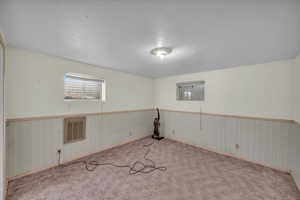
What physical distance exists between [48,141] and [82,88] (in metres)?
1.32

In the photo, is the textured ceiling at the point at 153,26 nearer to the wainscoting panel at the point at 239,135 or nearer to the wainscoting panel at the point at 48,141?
the wainscoting panel at the point at 48,141

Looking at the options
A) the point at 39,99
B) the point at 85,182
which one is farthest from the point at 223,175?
the point at 39,99

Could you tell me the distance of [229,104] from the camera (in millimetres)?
3141

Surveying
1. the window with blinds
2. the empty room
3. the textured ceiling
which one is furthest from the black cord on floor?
the textured ceiling

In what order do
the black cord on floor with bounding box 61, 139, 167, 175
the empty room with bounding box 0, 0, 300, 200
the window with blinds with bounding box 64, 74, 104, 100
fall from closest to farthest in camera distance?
1. the empty room with bounding box 0, 0, 300, 200
2. the black cord on floor with bounding box 61, 139, 167, 175
3. the window with blinds with bounding box 64, 74, 104, 100

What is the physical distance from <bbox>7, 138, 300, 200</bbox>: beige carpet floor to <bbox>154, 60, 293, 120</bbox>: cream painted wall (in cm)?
124

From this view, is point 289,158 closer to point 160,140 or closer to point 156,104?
point 160,140

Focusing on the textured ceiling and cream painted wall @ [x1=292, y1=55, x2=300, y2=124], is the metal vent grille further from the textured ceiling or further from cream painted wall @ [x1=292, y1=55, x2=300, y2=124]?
cream painted wall @ [x1=292, y1=55, x2=300, y2=124]

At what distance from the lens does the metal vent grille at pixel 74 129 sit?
2617 millimetres

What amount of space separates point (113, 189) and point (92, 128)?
5.37 ft

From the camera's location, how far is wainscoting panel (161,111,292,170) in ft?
8.11

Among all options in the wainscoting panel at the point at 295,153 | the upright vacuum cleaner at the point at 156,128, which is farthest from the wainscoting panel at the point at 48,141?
the wainscoting panel at the point at 295,153

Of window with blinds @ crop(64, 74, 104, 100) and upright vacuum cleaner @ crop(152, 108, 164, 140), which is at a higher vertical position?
window with blinds @ crop(64, 74, 104, 100)

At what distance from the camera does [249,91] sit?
112 inches
